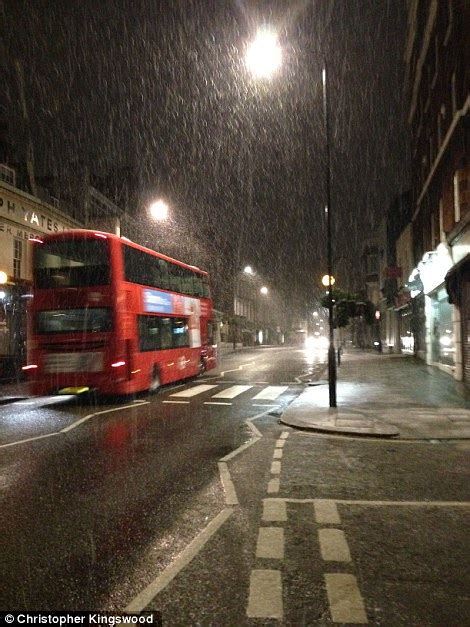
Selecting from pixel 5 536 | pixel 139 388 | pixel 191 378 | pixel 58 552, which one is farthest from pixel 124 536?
pixel 191 378

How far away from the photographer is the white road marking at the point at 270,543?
427cm

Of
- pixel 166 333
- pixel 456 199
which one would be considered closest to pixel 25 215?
pixel 166 333

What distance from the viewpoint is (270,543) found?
4523mm

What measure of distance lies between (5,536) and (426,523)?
3965mm

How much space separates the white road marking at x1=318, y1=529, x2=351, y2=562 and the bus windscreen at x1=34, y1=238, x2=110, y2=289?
10.1m

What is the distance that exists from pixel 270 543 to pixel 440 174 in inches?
832

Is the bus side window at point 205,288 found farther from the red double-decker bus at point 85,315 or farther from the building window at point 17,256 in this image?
the building window at point 17,256

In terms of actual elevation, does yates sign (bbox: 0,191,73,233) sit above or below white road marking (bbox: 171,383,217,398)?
above

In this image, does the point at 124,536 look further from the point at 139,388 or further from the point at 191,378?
the point at 191,378

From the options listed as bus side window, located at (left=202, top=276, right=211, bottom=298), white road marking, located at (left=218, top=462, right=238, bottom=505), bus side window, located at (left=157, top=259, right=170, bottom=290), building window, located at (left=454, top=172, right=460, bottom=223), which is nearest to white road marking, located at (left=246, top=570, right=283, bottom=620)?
white road marking, located at (left=218, top=462, right=238, bottom=505)

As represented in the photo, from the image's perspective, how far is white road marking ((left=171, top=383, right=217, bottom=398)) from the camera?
666 inches

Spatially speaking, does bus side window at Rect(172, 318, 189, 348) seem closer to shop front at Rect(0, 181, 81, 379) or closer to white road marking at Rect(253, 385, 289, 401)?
white road marking at Rect(253, 385, 289, 401)

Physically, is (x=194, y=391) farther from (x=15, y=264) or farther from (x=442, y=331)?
(x=442, y=331)

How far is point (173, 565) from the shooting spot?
4.06 m
